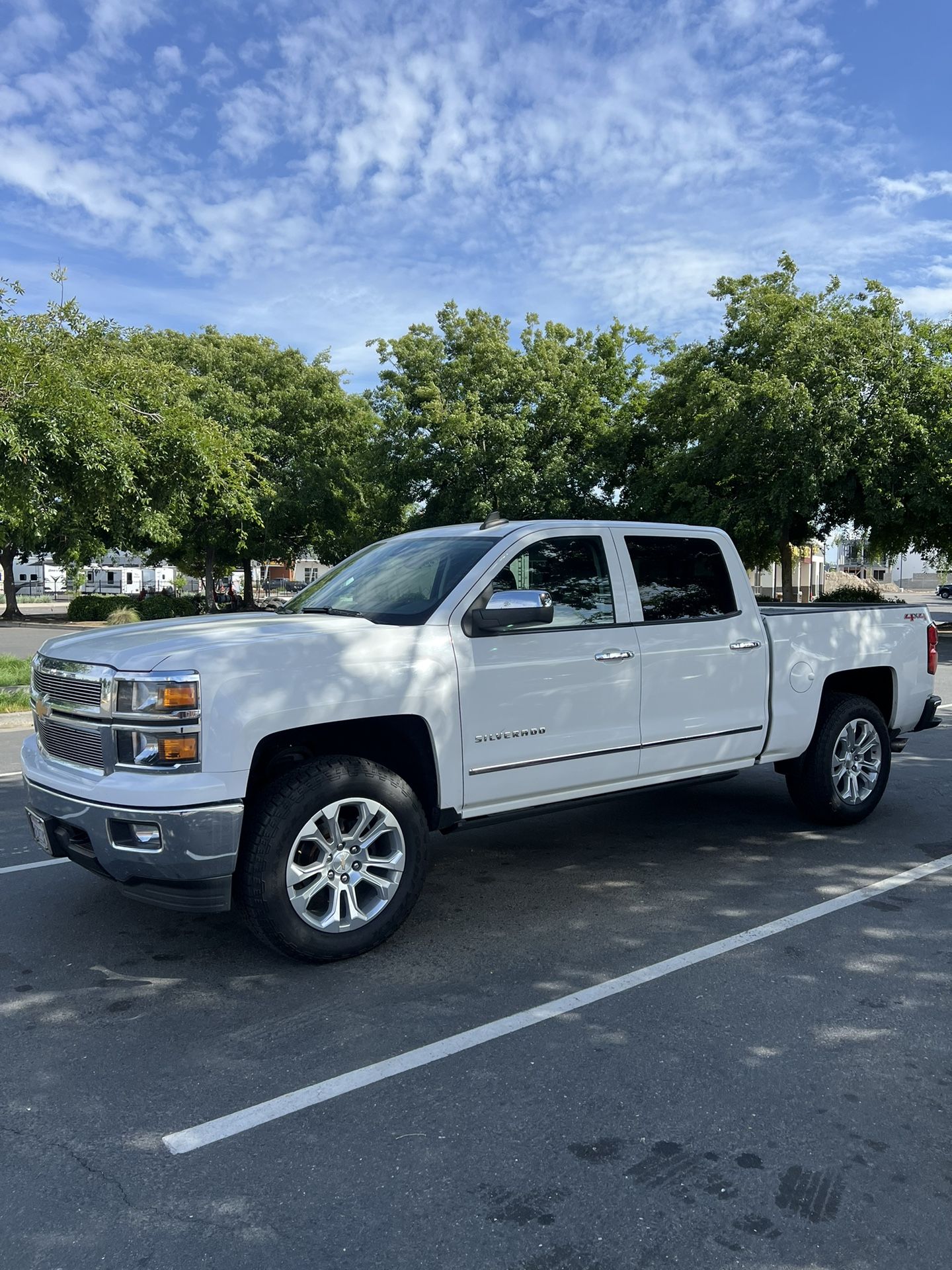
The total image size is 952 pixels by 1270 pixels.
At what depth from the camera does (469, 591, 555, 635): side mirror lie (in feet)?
14.9

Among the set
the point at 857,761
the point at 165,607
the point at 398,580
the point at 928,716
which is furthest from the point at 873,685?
the point at 165,607

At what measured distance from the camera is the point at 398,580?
5.14m

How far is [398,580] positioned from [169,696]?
63.3 inches

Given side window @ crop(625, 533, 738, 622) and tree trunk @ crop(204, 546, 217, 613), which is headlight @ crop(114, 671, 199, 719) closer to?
side window @ crop(625, 533, 738, 622)

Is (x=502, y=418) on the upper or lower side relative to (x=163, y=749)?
upper

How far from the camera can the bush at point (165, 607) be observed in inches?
1291

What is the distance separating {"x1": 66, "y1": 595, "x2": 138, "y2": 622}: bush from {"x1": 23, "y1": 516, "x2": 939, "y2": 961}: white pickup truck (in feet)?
112

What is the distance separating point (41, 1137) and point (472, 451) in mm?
27748

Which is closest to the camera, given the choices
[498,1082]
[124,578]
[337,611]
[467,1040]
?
[498,1082]

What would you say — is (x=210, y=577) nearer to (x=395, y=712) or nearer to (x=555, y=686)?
(x=555, y=686)

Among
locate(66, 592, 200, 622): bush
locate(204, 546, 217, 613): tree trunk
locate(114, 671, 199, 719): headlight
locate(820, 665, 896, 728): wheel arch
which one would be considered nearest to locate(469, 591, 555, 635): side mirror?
locate(114, 671, 199, 719): headlight

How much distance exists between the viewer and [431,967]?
13.9 ft

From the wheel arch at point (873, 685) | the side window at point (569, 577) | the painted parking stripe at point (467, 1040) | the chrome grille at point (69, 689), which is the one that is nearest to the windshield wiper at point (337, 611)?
the side window at point (569, 577)

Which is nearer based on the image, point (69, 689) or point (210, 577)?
point (69, 689)
